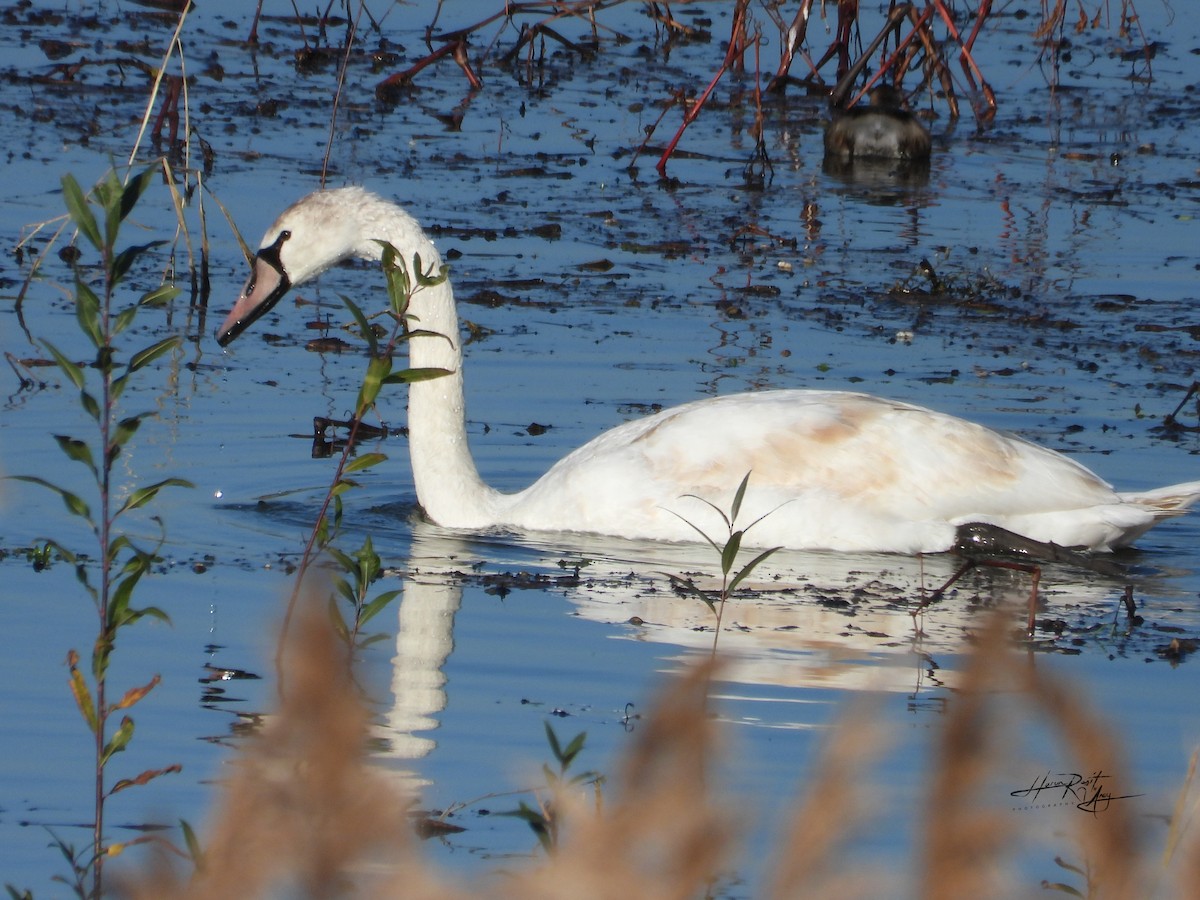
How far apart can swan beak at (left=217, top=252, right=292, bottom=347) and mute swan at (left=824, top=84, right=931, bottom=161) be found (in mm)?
7592

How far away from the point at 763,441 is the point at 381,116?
8699mm

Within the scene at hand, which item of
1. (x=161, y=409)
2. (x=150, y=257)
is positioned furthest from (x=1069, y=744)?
(x=150, y=257)

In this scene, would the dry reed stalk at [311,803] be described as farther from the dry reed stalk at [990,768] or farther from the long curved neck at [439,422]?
the long curved neck at [439,422]

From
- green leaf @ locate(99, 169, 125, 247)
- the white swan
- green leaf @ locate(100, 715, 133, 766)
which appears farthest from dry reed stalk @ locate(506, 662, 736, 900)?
the white swan

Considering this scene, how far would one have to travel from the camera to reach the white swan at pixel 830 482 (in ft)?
23.0

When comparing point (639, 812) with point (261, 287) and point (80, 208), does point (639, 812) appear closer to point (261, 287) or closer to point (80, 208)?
point (80, 208)

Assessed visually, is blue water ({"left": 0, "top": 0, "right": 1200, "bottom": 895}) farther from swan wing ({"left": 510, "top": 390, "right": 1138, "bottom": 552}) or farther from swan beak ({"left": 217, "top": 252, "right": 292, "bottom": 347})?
swan beak ({"left": 217, "top": 252, "right": 292, "bottom": 347})

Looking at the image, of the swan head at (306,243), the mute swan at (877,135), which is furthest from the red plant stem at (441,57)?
the swan head at (306,243)

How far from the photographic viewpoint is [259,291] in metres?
7.45

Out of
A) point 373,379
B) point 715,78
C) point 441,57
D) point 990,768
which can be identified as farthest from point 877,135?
point 990,768

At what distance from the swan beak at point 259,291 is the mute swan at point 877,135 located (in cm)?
759

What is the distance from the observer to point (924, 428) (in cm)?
714

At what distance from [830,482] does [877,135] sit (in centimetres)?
772

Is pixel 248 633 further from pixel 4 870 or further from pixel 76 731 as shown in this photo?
pixel 4 870
